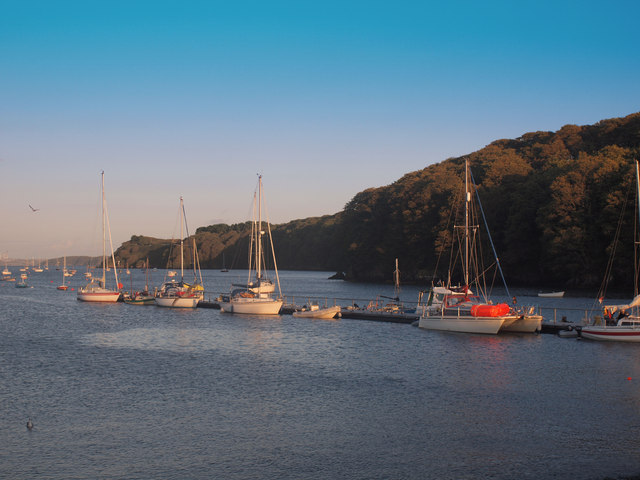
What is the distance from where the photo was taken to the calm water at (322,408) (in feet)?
58.9

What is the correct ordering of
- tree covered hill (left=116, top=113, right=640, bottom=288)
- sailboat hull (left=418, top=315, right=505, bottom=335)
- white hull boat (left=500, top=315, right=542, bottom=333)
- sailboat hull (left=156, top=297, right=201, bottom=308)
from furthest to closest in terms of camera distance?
tree covered hill (left=116, top=113, right=640, bottom=288)
sailboat hull (left=156, top=297, right=201, bottom=308)
sailboat hull (left=418, top=315, right=505, bottom=335)
white hull boat (left=500, top=315, right=542, bottom=333)

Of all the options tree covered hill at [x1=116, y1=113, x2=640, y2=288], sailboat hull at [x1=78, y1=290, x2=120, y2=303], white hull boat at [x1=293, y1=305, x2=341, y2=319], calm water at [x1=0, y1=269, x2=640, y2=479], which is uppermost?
tree covered hill at [x1=116, y1=113, x2=640, y2=288]

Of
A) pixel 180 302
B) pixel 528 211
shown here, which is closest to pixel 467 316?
pixel 180 302

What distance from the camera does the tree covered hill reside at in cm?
8656

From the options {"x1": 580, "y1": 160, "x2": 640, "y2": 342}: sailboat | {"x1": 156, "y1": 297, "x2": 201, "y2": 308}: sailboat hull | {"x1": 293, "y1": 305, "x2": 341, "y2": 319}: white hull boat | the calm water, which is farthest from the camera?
{"x1": 156, "y1": 297, "x2": 201, "y2": 308}: sailboat hull

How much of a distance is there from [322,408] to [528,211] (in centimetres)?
8587

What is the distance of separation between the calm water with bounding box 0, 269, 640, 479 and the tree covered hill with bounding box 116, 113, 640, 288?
48.3m

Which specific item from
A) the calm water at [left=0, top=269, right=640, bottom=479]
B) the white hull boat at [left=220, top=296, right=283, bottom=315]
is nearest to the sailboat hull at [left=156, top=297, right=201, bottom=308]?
the white hull boat at [left=220, top=296, right=283, bottom=315]

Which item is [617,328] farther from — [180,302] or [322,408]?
[180,302]

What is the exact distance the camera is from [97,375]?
3191cm

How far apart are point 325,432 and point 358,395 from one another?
5.94 metres

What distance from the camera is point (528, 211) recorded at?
102 metres

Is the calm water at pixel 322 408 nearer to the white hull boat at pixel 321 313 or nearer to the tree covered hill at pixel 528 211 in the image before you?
the white hull boat at pixel 321 313

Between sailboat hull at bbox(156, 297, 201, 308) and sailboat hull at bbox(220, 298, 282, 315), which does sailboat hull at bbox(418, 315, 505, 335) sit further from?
sailboat hull at bbox(156, 297, 201, 308)
